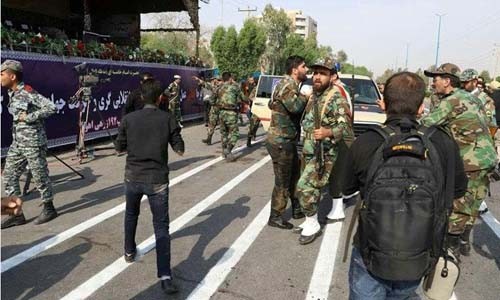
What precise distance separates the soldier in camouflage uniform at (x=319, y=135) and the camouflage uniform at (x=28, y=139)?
2.88m

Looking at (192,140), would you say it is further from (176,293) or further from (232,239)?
(176,293)

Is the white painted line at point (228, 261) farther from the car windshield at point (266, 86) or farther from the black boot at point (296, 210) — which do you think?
the car windshield at point (266, 86)

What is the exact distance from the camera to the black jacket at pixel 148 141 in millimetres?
3604

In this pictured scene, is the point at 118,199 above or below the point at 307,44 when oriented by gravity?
below

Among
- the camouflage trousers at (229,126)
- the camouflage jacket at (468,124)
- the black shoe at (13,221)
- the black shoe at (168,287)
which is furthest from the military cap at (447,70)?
the camouflage trousers at (229,126)

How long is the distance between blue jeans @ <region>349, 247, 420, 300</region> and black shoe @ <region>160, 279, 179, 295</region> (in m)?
1.72

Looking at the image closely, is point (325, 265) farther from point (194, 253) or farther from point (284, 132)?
point (284, 132)

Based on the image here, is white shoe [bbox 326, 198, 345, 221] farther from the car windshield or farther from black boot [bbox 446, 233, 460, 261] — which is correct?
the car windshield

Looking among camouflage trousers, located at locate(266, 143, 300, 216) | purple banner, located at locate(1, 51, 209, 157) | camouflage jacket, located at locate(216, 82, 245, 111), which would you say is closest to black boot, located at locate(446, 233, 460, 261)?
camouflage trousers, located at locate(266, 143, 300, 216)

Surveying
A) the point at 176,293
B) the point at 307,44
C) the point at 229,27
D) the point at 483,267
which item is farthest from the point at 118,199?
the point at 307,44

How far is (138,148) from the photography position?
11.9ft

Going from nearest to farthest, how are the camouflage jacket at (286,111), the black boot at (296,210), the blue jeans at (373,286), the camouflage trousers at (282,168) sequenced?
the blue jeans at (373,286) < the camouflage jacket at (286,111) < the camouflage trousers at (282,168) < the black boot at (296,210)

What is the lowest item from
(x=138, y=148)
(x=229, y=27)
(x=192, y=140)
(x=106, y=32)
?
(x=192, y=140)

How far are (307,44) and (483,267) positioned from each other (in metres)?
70.0
